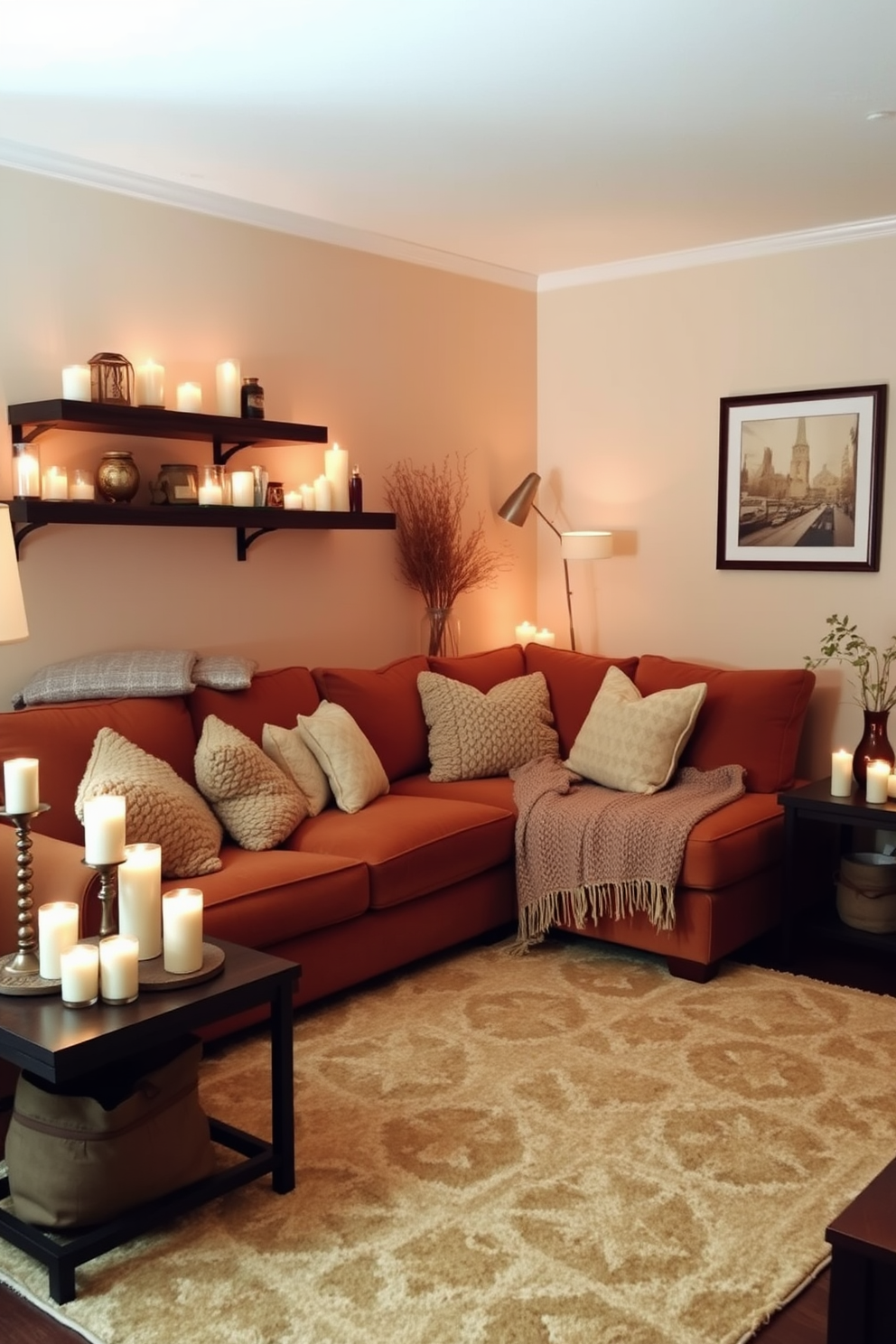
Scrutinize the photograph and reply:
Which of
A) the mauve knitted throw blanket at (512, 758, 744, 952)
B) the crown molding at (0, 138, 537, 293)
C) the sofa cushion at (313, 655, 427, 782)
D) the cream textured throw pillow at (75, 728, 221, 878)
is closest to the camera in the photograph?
the cream textured throw pillow at (75, 728, 221, 878)

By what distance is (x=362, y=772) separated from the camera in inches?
164

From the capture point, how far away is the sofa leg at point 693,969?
154 inches

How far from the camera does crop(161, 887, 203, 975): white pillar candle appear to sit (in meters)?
→ 2.54

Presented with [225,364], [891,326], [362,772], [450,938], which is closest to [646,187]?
[891,326]

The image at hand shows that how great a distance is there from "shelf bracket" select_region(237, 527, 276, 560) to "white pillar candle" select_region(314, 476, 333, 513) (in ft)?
0.71

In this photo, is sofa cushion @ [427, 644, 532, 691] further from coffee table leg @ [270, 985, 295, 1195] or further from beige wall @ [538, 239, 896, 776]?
coffee table leg @ [270, 985, 295, 1195]

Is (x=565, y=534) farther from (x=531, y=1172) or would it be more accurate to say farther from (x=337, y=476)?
(x=531, y=1172)

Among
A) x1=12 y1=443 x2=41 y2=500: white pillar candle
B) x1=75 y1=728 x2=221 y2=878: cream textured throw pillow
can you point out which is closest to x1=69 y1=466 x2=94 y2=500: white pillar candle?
x1=12 y1=443 x2=41 y2=500: white pillar candle

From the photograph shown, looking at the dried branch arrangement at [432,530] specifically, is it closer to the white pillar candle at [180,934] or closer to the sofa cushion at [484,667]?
the sofa cushion at [484,667]

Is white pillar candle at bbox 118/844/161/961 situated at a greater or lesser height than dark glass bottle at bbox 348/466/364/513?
lesser

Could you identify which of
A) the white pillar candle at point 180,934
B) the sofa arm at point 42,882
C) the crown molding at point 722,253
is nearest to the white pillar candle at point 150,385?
the sofa arm at point 42,882

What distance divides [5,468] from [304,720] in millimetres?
1207

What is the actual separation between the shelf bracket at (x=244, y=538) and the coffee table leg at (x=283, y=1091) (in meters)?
2.21

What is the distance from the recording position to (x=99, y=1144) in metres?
2.40
